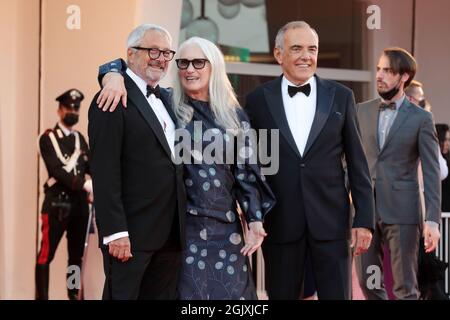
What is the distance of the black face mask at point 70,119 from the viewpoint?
26.2 feet

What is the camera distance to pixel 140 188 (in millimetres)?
4750

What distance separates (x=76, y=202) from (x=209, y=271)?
3371 millimetres

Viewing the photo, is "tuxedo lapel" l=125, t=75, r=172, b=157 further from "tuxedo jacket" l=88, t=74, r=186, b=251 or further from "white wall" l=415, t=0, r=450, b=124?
"white wall" l=415, t=0, r=450, b=124

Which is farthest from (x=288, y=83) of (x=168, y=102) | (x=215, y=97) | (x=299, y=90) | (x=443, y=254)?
(x=443, y=254)

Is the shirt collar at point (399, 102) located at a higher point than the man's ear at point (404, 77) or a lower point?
lower

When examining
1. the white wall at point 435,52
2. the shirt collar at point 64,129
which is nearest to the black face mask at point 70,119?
the shirt collar at point 64,129

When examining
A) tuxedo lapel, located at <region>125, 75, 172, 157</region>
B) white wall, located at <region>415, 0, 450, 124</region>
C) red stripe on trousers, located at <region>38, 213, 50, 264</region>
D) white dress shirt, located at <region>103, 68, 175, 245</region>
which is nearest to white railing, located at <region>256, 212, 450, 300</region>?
red stripe on trousers, located at <region>38, 213, 50, 264</region>

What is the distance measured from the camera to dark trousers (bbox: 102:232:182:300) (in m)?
4.71

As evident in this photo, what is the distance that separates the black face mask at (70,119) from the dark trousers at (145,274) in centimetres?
334

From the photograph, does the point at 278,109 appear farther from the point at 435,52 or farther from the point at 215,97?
the point at 435,52

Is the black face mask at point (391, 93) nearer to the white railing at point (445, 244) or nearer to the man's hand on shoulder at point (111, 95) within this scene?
the white railing at point (445, 244)

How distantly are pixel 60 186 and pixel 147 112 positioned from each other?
3.34 metres
